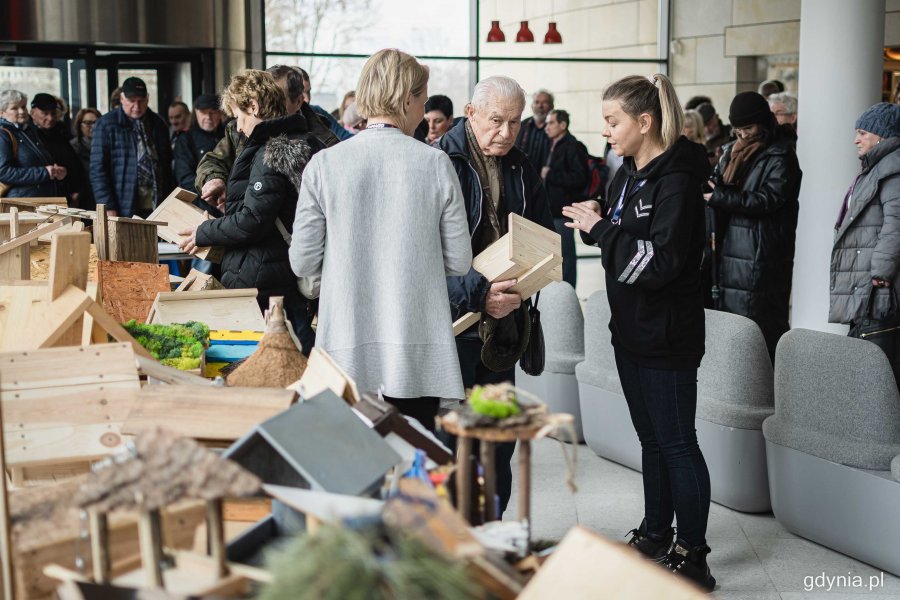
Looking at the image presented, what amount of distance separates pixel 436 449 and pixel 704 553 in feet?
5.48

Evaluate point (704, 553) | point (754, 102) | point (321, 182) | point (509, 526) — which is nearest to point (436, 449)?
point (509, 526)

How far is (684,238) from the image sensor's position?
332 centimetres

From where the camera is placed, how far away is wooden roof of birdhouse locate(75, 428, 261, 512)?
1622 mm

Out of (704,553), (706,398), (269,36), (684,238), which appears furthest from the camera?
(269,36)

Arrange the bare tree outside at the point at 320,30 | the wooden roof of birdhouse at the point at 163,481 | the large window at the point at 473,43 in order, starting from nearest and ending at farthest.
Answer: the wooden roof of birdhouse at the point at 163,481 → the bare tree outside at the point at 320,30 → the large window at the point at 473,43

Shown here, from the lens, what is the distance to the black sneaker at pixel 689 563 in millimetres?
3564

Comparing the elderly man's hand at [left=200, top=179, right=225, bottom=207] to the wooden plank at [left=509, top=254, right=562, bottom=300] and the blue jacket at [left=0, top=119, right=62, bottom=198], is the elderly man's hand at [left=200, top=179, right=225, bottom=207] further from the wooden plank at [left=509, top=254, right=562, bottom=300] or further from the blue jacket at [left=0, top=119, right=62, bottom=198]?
the blue jacket at [left=0, top=119, right=62, bottom=198]

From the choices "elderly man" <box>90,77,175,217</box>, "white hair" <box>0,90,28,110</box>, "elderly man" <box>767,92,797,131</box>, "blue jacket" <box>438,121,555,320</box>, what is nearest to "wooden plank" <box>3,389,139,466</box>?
"blue jacket" <box>438,121,555,320</box>

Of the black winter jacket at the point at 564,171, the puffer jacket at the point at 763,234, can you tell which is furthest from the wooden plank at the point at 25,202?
the black winter jacket at the point at 564,171

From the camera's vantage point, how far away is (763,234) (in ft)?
18.4

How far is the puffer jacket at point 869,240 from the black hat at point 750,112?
0.84 metres

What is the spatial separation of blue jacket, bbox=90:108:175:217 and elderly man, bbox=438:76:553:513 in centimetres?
480

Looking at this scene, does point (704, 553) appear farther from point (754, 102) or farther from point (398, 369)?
point (754, 102)

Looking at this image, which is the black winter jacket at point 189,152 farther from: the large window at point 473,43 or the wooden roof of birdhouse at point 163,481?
the wooden roof of birdhouse at point 163,481
